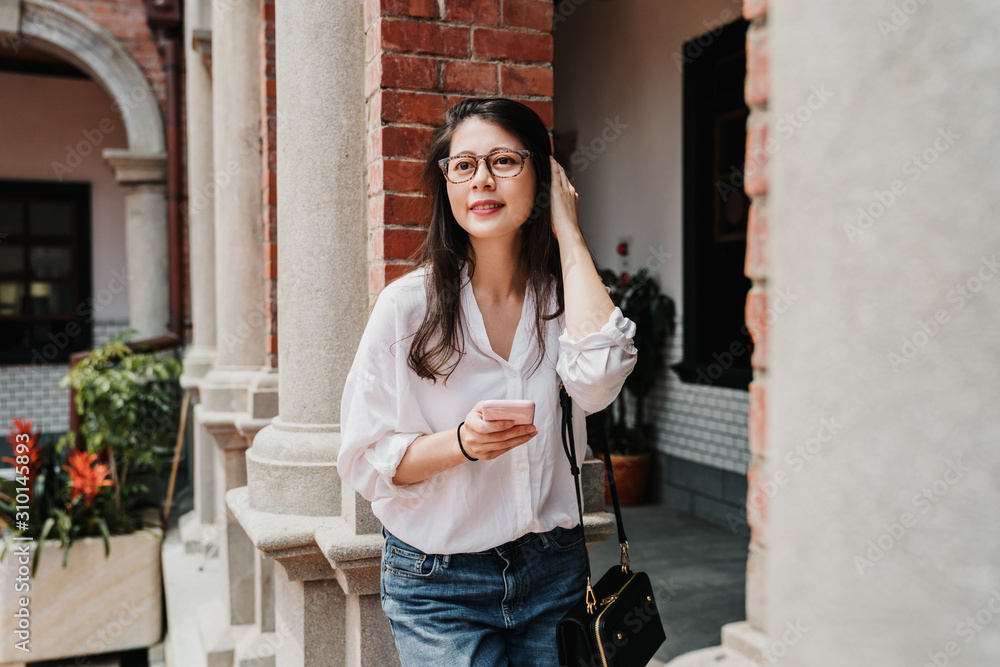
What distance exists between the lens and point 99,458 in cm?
488

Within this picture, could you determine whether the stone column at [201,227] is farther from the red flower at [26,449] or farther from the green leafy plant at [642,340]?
the green leafy plant at [642,340]

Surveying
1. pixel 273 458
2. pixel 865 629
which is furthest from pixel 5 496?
pixel 865 629

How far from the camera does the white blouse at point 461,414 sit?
4.94 ft

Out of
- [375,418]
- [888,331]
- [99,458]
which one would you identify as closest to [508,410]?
[375,418]

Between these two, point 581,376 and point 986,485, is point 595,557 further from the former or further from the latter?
point 986,485

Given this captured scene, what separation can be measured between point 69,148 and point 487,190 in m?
9.52

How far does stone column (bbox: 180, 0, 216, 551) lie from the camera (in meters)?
4.86

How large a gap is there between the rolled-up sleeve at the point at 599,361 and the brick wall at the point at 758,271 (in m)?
0.66

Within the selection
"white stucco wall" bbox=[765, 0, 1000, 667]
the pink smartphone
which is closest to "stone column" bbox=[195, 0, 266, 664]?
the pink smartphone

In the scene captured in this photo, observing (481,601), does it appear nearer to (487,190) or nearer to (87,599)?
(487,190)

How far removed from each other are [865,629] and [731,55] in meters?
5.17

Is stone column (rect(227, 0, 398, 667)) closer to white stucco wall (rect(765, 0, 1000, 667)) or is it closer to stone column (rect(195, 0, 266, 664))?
stone column (rect(195, 0, 266, 664))

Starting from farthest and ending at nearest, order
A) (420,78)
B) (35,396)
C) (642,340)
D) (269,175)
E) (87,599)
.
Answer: (35,396), (642,340), (87,599), (269,175), (420,78)

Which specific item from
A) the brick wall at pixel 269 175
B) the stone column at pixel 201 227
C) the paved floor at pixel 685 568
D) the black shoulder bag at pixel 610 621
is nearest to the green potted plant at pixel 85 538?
the stone column at pixel 201 227
